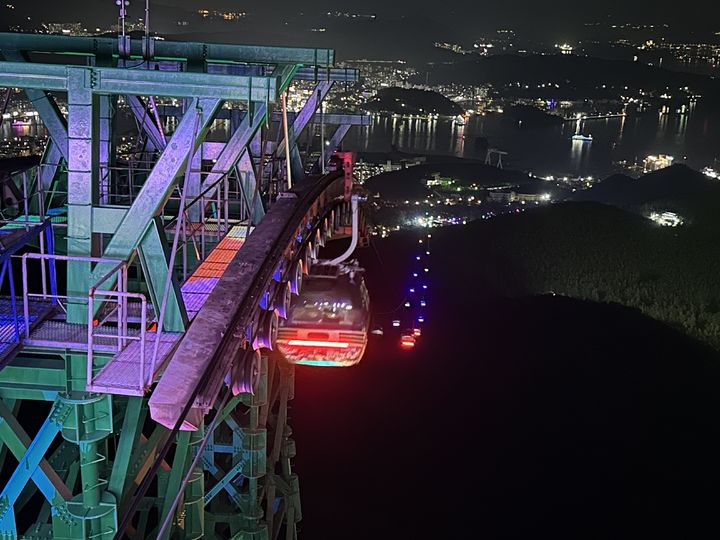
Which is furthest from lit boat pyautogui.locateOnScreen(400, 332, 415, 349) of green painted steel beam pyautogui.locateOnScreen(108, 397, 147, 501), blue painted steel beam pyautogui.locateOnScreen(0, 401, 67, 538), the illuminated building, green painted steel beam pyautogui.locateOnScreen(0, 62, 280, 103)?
the illuminated building

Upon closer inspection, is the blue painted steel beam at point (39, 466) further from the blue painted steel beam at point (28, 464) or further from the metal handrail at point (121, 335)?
the metal handrail at point (121, 335)

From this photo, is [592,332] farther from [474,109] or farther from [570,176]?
[474,109]

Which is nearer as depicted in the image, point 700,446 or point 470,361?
point 700,446

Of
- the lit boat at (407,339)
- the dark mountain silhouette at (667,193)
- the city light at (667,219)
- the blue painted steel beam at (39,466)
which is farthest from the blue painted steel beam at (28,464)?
the dark mountain silhouette at (667,193)

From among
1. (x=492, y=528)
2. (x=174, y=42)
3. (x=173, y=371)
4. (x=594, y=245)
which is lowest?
(x=492, y=528)

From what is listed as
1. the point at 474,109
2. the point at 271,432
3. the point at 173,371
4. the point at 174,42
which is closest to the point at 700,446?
the point at 271,432

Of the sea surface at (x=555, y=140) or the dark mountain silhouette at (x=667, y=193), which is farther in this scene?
the sea surface at (x=555, y=140)

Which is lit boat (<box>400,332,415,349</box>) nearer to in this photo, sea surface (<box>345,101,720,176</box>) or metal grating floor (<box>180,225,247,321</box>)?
metal grating floor (<box>180,225,247,321</box>)
